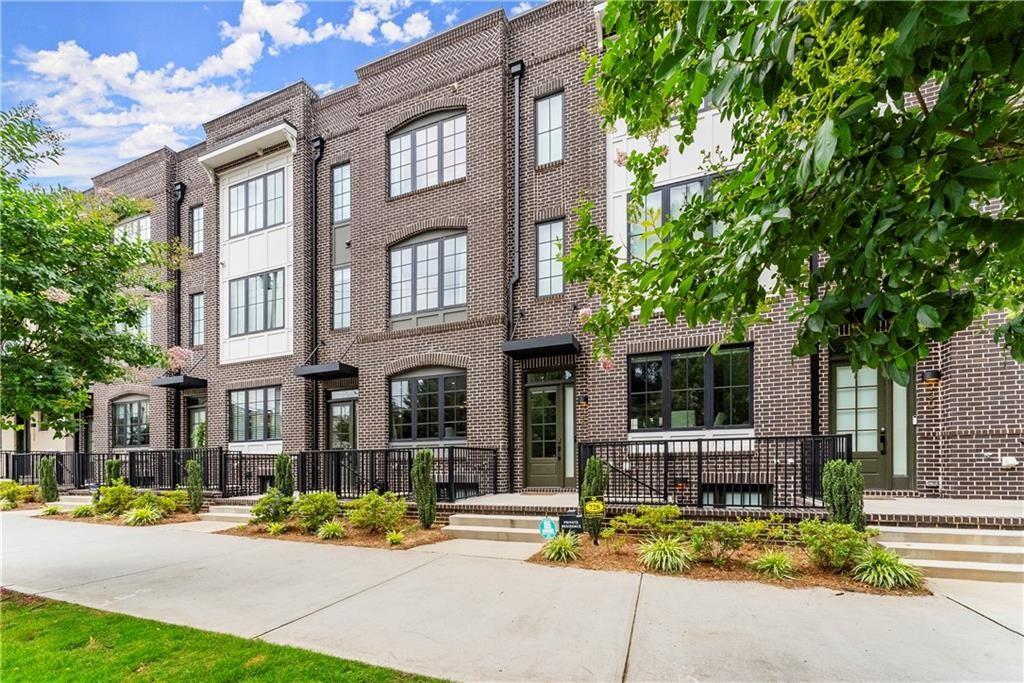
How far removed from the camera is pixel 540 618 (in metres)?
4.89

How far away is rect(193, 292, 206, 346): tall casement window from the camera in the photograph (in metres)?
16.3

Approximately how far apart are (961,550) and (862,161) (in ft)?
20.9

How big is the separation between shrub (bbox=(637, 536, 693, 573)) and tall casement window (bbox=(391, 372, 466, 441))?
5.73 meters

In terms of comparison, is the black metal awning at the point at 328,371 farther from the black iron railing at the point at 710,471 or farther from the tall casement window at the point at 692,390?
the tall casement window at the point at 692,390

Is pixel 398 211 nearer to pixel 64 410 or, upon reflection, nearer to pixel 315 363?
pixel 315 363

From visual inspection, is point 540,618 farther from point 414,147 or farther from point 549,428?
point 414,147

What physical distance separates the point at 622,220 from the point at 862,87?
8.76m

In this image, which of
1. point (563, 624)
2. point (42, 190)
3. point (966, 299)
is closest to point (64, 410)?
point (42, 190)

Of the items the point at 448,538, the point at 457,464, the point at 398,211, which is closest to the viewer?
the point at 448,538

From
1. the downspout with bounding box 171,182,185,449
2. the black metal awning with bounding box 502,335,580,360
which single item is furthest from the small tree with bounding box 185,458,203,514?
the black metal awning with bounding box 502,335,580,360

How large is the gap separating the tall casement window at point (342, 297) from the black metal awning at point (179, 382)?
505 centimetres

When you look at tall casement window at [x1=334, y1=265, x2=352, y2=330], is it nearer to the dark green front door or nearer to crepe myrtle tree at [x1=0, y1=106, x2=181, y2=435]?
the dark green front door

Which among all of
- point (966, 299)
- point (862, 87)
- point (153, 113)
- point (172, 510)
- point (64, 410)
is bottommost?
point (172, 510)

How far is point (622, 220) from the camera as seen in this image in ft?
34.9
